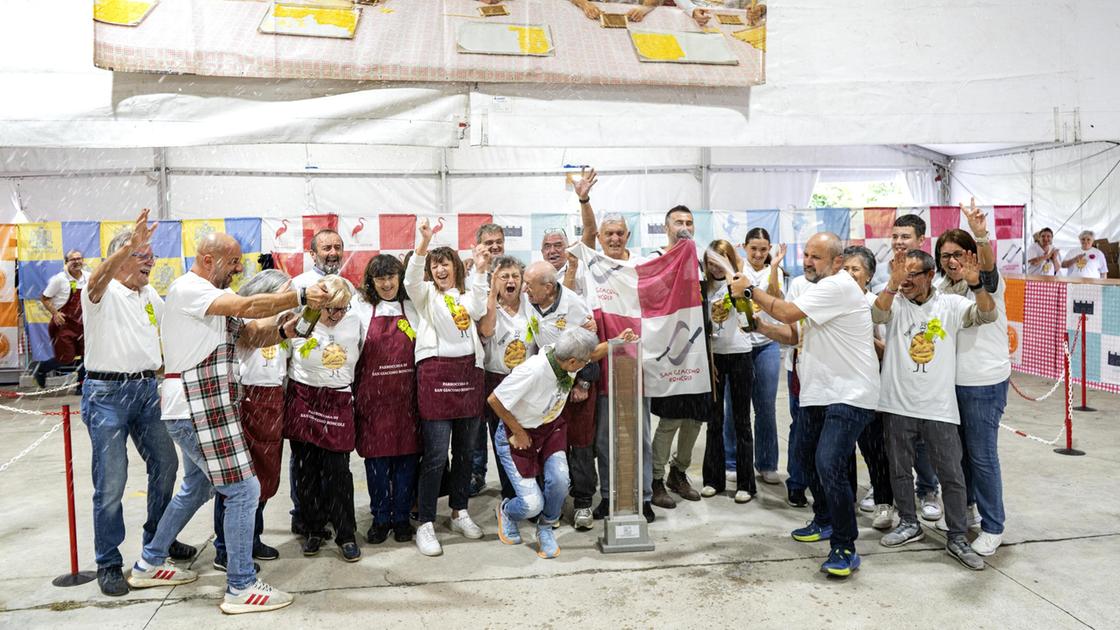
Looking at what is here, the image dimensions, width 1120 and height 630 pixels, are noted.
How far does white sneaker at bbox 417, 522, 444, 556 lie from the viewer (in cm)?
434

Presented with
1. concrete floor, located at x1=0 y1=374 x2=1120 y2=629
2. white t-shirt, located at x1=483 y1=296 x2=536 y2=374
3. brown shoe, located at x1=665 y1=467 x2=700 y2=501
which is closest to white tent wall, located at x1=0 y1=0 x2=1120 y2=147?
white t-shirt, located at x1=483 y1=296 x2=536 y2=374

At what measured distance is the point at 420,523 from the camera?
4.50 metres

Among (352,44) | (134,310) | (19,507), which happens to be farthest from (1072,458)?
(19,507)

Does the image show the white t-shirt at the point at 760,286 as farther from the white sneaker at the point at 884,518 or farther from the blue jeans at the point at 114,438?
the blue jeans at the point at 114,438

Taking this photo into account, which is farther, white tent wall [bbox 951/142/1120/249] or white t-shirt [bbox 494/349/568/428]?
white tent wall [bbox 951/142/1120/249]

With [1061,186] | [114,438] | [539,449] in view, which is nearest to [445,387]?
[539,449]

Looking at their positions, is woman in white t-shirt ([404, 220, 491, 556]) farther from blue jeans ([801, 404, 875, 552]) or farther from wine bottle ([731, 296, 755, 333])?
blue jeans ([801, 404, 875, 552])

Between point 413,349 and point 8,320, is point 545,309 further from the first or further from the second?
point 8,320

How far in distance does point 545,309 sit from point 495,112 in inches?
65.0

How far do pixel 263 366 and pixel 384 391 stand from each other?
655mm

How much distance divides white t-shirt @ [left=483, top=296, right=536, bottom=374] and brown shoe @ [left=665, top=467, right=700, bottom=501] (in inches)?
57.0

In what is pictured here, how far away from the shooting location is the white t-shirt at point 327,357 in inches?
167

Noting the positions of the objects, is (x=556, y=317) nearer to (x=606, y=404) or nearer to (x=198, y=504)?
(x=606, y=404)

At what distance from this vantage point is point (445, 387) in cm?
441
